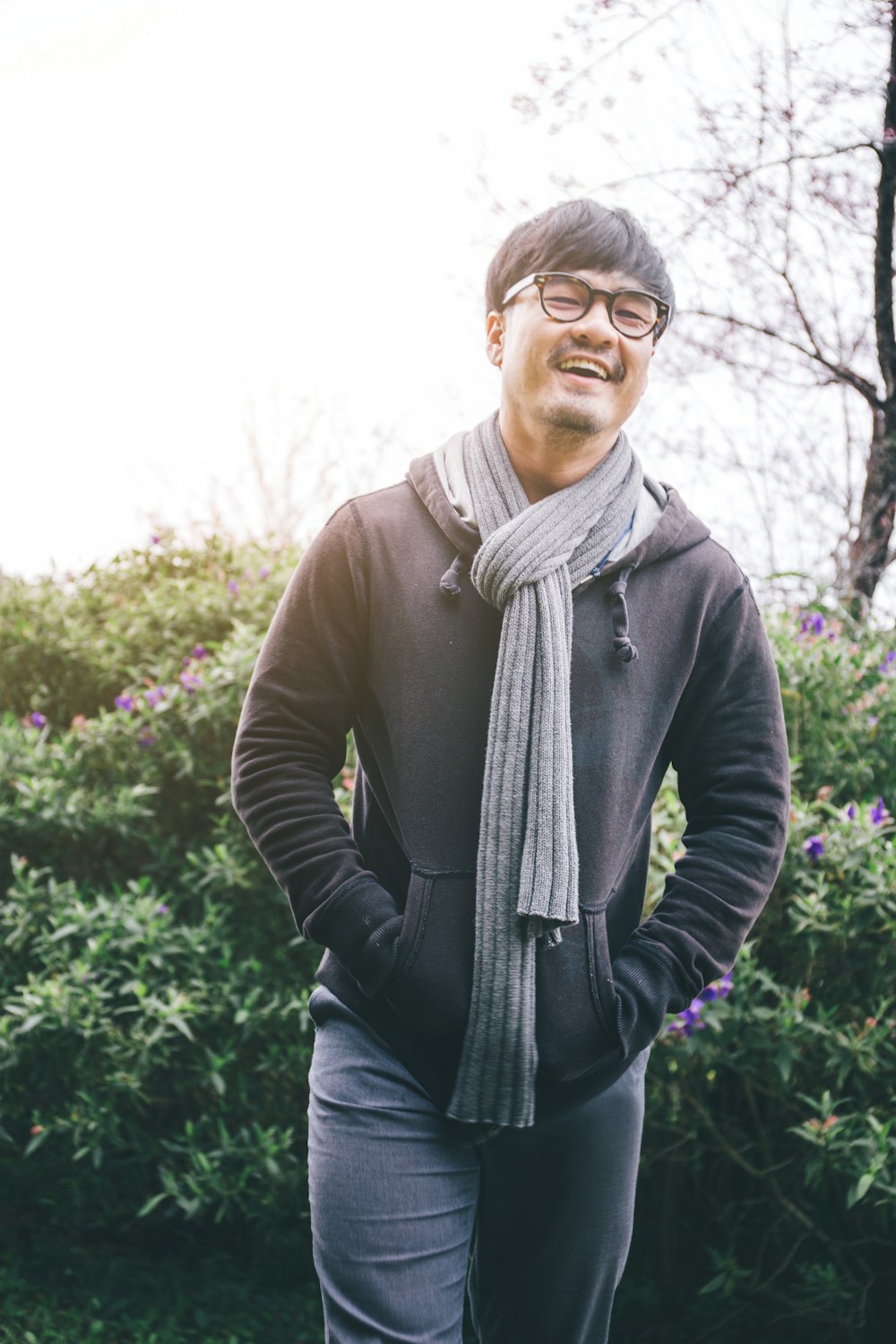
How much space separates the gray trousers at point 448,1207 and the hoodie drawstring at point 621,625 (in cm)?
69

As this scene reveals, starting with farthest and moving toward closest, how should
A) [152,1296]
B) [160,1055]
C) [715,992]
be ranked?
1. [152,1296]
2. [160,1055]
3. [715,992]

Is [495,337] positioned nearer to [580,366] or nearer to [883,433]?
[580,366]

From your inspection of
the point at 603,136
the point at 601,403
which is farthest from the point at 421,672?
the point at 603,136

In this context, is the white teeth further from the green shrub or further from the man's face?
the green shrub

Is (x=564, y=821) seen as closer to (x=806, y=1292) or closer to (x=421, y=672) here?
(x=421, y=672)

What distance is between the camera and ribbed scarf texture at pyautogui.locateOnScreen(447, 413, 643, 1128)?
1.65m

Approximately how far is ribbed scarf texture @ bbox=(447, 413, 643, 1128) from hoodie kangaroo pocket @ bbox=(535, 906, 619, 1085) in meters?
0.03

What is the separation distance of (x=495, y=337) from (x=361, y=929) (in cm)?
103

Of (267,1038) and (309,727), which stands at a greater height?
(309,727)

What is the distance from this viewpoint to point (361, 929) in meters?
1.68

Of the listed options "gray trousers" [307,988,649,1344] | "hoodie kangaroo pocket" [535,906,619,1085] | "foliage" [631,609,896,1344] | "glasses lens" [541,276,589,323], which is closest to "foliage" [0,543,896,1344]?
"foliage" [631,609,896,1344]

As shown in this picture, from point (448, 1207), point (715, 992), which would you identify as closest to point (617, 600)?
point (448, 1207)

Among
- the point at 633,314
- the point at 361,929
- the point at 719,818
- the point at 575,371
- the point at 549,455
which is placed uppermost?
the point at 633,314

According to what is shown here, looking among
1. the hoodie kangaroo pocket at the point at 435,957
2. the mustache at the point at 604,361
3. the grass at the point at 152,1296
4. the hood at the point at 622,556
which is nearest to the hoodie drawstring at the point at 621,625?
the hood at the point at 622,556
